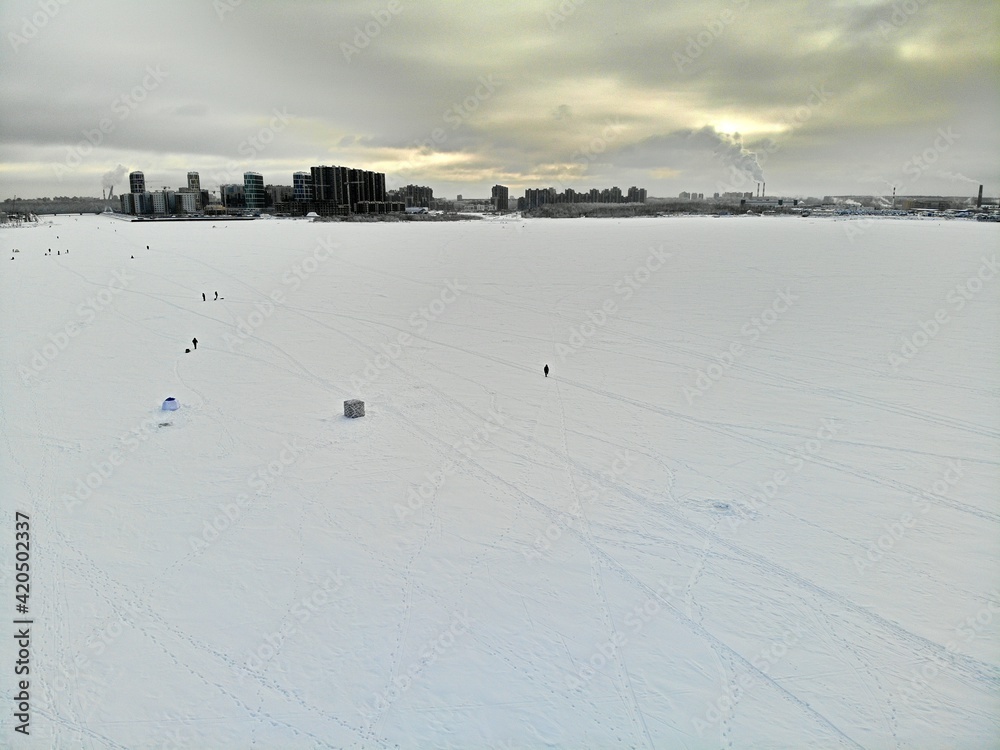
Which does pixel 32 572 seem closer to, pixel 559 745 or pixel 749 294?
pixel 559 745

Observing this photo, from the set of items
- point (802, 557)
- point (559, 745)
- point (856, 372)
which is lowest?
point (559, 745)

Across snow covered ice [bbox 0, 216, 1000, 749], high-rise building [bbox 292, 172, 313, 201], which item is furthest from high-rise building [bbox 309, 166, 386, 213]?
snow covered ice [bbox 0, 216, 1000, 749]

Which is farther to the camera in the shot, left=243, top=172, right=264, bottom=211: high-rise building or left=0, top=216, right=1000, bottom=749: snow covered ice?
left=243, top=172, right=264, bottom=211: high-rise building

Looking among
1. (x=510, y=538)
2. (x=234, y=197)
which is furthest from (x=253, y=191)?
(x=510, y=538)

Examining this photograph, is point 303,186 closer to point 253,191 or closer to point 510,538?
point 253,191

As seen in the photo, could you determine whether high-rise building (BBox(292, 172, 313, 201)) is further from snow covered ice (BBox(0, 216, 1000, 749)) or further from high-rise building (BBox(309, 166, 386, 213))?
snow covered ice (BBox(0, 216, 1000, 749))

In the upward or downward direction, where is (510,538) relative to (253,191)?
downward

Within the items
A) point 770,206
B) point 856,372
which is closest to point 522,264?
point 856,372
